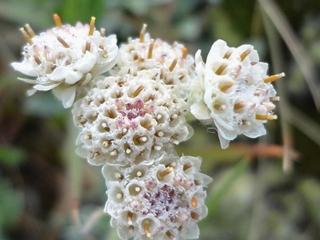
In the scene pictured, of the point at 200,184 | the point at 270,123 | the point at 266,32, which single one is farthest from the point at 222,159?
the point at 200,184

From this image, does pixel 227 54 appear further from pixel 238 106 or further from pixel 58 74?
pixel 58 74

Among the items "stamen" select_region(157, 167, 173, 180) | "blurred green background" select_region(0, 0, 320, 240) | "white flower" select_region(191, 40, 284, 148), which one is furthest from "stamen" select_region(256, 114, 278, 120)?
"blurred green background" select_region(0, 0, 320, 240)

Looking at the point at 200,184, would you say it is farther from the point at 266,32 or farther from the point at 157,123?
the point at 266,32

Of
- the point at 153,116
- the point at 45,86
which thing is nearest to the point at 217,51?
the point at 153,116

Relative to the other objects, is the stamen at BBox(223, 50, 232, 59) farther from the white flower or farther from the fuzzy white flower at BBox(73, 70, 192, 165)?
the fuzzy white flower at BBox(73, 70, 192, 165)

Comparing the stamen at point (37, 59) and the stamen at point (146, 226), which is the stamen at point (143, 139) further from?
the stamen at point (37, 59)
